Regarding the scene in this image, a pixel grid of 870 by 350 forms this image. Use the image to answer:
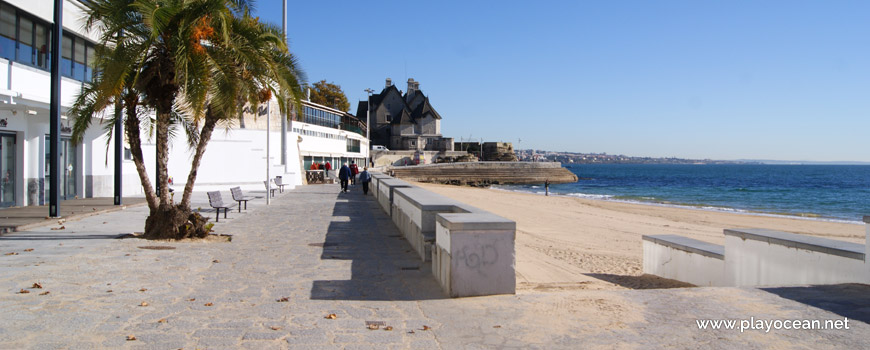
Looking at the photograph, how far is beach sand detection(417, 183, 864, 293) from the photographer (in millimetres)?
9580

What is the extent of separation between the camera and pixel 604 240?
17.9 m

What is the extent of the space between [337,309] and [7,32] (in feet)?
46.2

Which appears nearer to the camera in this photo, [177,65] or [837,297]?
[837,297]

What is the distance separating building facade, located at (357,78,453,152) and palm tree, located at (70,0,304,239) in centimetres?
8335

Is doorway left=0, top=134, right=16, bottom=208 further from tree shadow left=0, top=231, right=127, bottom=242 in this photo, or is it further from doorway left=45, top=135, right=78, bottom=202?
tree shadow left=0, top=231, right=127, bottom=242

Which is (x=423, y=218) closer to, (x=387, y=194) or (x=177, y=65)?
(x=177, y=65)

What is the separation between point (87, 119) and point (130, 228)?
2530 millimetres

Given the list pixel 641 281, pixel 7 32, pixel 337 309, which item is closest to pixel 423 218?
pixel 337 309

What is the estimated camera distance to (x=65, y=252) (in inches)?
382

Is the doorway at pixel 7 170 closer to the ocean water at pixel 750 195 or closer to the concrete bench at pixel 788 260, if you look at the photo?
the concrete bench at pixel 788 260

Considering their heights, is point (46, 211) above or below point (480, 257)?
below

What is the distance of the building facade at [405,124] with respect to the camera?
9644 centimetres

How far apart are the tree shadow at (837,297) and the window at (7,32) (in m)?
17.0

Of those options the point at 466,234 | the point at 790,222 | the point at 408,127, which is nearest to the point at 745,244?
the point at 466,234
